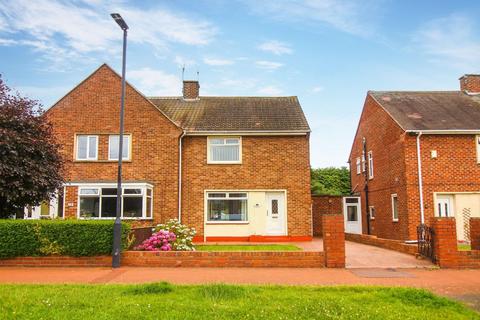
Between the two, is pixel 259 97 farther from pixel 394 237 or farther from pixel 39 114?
pixel 39 114

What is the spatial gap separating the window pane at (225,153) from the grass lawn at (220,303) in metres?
13.1

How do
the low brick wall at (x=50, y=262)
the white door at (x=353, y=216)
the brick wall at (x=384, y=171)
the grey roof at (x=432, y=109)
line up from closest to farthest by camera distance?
the low brick wall at (x=50, y=262) → the brick wall at (x=384, y=171) → the grey roof at (x=432, y=109) → the white door at (x=353, y=216)

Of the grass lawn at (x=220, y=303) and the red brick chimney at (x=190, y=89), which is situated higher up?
the red brick chimney at (x=190, y=89)

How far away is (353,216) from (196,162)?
1163 cm

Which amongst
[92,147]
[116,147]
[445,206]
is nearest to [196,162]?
[116,147]

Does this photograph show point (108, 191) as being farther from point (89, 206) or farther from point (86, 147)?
point (86, 147)

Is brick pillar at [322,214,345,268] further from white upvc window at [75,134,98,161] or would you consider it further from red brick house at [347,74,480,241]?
white upvc window at [75,134,98,161]

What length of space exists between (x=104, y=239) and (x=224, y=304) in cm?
654

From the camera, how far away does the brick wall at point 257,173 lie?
69.6ft

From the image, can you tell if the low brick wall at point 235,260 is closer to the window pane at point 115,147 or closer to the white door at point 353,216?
the window pane at point 115,147

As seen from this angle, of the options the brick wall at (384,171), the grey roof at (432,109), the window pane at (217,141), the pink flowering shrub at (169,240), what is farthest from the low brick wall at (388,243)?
the window pane at (217,141)

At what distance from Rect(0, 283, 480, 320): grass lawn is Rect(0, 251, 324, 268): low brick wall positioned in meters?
3.60

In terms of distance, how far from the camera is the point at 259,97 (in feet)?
84.1

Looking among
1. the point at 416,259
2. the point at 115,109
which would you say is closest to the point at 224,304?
the point at 416,259
